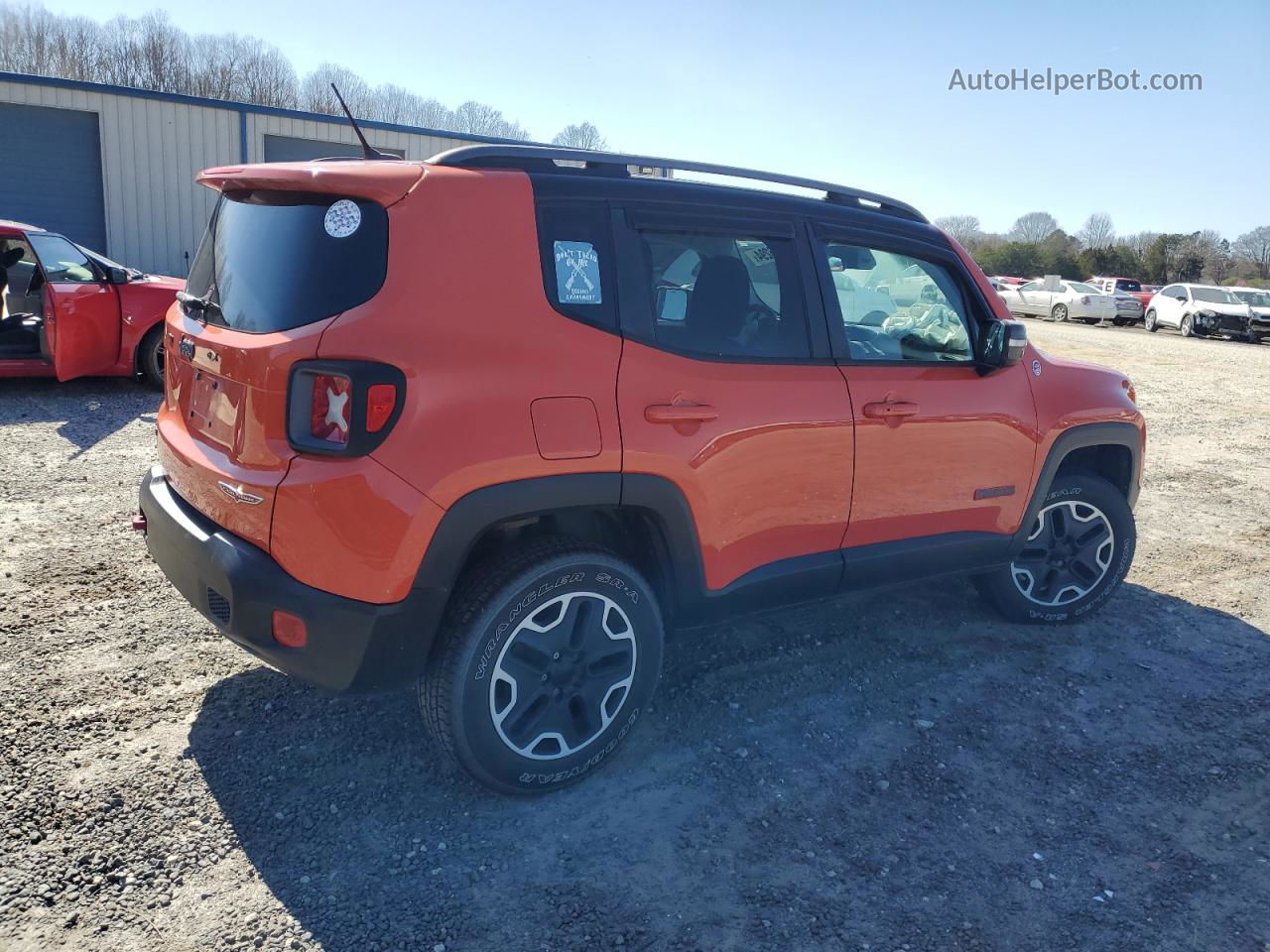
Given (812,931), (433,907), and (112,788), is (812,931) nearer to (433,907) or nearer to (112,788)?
(433,907)

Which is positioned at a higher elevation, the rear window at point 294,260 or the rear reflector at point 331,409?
the rear window at point 294,260

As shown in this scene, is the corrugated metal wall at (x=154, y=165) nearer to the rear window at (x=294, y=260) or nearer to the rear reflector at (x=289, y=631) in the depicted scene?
the rear window at (x=294, y=260)

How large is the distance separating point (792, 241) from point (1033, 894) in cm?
231

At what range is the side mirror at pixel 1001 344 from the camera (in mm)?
3852

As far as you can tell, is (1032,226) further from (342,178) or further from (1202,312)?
(342,178)

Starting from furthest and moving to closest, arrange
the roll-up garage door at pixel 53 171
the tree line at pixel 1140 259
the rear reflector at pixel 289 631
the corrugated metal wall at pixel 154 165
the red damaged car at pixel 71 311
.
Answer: the tree line at pixel 1140 259 < the corrugated metal wall at pixel 154 165 < the roll-up garage door at pixel 53 171 < the red damaged car at pixel 71 311 < the rear reflector at pixel 289 631

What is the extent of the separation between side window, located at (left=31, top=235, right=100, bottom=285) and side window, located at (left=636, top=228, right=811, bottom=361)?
6.94 meters

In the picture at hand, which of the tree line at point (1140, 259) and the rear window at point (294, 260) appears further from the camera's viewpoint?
the tree line at point (1140, 259)

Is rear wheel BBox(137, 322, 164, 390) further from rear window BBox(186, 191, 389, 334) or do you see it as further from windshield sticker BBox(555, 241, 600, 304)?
windshield sticker BBox(555, 241, 600, 304)

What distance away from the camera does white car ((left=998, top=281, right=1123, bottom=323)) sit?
3019 centimetres

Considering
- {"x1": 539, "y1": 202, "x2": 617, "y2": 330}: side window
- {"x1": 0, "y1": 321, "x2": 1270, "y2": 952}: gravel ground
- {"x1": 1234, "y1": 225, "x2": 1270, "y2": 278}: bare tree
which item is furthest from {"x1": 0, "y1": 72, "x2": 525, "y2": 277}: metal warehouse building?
{"x1": 1234, "y1": 225, "x2": 1270, "y2": 278}: bare tree

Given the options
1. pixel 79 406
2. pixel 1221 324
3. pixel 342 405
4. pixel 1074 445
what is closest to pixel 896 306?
pixel 1074 445

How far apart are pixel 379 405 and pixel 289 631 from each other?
27.9 inches

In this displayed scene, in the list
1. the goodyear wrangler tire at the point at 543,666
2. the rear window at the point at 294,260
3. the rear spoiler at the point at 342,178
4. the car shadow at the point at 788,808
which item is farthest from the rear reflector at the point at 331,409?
the car shadow at the point at 788,808
